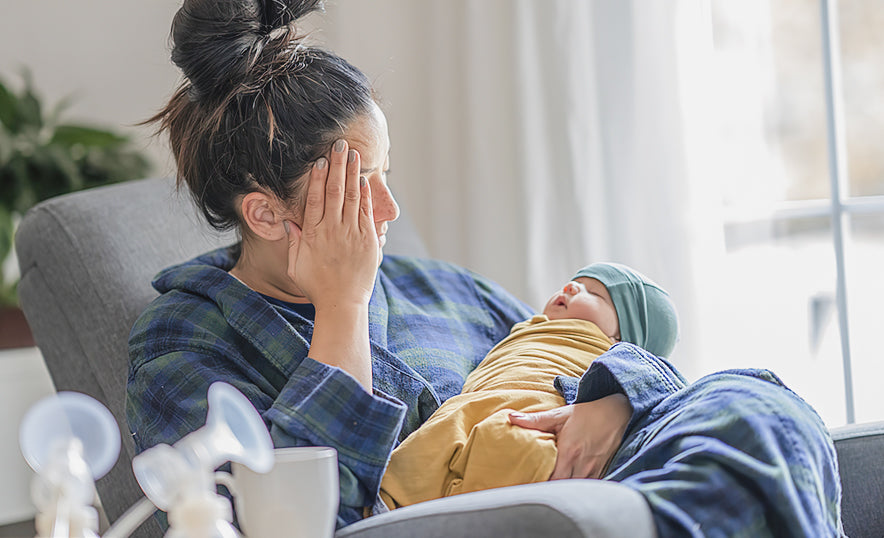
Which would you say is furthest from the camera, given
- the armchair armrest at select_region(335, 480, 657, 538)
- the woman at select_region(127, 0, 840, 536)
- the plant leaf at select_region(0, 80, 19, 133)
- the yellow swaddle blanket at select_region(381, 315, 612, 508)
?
the plant leaf at select_region(0, 80, 19, 133)

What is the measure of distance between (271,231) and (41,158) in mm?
1804

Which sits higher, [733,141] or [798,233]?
[733,141]

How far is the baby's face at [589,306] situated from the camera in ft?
4.32

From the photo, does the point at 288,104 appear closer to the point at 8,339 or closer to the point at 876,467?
the point at 876,467

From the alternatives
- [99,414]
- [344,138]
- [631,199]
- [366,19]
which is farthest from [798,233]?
[99,414]

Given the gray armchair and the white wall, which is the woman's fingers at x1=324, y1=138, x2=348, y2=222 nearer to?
the gray armchair

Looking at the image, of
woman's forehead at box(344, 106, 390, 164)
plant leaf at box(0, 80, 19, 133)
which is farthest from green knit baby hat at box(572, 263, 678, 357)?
plant leaf at box(0, 80, 19, 133)

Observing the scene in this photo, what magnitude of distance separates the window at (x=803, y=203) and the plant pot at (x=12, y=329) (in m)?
2.01

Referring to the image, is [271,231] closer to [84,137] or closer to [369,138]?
[369,138]

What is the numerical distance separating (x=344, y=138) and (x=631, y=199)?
1.01 m

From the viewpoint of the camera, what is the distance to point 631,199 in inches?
77.9

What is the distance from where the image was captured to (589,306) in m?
1.32

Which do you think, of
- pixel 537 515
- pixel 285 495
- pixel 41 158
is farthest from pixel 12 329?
pixel 537 515

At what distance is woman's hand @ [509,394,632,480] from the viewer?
988 mm
